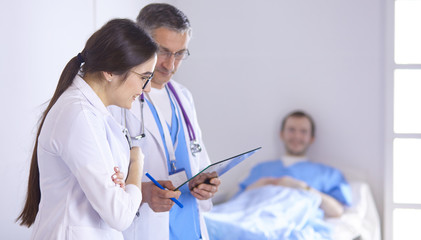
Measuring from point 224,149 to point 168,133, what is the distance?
216 centimetres

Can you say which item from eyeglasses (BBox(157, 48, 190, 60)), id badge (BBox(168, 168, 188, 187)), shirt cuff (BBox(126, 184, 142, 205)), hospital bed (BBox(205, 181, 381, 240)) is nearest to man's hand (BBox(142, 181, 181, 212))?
id badge (BBox(168, 168, 188, 187))

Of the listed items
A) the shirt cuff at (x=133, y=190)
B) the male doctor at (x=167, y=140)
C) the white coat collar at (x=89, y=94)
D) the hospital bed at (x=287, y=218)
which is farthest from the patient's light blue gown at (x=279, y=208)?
the white coat collar at (x=89, y=94)

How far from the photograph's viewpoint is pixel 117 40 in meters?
1.26

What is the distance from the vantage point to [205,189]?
1.70 m

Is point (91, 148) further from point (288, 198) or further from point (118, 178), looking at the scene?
point (288, 198)

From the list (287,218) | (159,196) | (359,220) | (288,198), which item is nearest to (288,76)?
(288,198)

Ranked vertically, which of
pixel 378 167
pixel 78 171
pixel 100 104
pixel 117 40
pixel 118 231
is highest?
pixel 117 40

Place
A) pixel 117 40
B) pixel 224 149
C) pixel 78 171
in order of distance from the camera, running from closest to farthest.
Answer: pixel 78 171 → pixel 117 40 → pixel 224 149

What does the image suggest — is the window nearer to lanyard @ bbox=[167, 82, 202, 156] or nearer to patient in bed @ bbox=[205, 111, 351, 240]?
patient in bed @ bbox=[205, 111, 351, 240]

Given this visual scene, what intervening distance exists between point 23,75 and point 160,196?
0.98 metres

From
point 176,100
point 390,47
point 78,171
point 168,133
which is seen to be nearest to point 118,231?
point 78,171

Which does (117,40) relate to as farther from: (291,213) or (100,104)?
(291,213)

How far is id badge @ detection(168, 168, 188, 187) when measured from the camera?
1692 millimetres

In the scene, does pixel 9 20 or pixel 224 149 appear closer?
pixel 9 20
